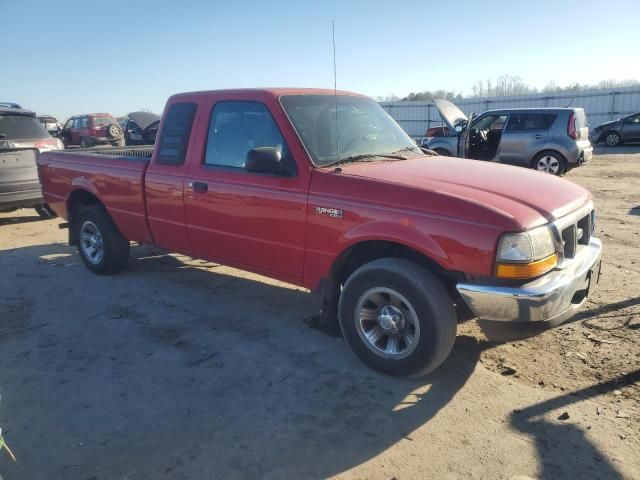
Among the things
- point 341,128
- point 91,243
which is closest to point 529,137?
point 341,128

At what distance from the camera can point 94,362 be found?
370 cm

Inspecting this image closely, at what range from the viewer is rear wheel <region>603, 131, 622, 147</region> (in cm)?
2047

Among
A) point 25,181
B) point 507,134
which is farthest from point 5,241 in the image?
point 507,134

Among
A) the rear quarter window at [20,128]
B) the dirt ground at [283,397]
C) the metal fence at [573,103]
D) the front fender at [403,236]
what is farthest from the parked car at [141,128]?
the front fender at [403,236]

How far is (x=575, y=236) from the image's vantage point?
3.23 metres

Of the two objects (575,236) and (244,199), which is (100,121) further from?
(575,236)

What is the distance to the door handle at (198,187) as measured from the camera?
166 inches

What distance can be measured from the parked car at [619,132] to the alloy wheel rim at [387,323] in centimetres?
2136

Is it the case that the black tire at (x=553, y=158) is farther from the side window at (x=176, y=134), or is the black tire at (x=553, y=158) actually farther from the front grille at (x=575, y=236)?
the side window at (x=176, y=134)

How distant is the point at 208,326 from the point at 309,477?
209 centimetres

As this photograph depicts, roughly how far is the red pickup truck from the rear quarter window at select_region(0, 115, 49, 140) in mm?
4430

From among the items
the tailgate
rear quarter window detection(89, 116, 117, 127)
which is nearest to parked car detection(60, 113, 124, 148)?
rear quarter window detection(89, 116, 117, 127)

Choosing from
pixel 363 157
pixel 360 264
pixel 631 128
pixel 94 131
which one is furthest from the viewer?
pixel 94 131

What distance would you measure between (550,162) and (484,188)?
9259mm
